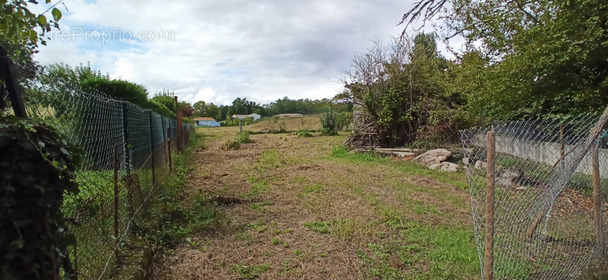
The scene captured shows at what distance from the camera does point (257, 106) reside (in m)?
94.2

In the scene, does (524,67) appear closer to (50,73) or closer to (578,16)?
(578,16)

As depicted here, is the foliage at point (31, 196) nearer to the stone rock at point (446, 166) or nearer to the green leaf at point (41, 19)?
the green leaf at point (41, 19)

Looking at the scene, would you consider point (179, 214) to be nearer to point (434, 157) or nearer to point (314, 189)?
point (314, 189)

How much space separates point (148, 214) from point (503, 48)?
777 centimetres

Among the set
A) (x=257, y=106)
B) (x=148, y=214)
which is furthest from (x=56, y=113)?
(x=257, y=106)

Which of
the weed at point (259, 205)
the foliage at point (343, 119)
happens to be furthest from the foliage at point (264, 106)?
the weed at point (259, 205)

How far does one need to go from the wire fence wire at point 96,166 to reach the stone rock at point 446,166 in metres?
6.91

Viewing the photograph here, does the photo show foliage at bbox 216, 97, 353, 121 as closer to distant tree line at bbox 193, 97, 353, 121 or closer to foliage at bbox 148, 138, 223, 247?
distant tree line at bbox 193, 97, 353, 121

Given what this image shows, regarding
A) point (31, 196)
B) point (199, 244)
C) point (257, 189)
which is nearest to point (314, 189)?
point (257, 189)

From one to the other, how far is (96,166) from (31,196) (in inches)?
71.6

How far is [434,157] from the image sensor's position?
9164 millimetres

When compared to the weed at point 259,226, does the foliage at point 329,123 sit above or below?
above

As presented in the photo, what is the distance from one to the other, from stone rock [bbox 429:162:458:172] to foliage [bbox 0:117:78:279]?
A: 329 inches

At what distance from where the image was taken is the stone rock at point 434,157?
896 cm
